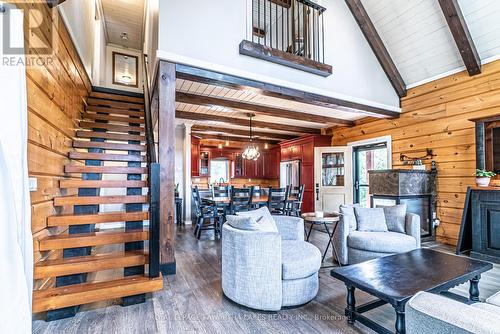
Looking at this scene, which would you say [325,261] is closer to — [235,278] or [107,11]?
[235,278]

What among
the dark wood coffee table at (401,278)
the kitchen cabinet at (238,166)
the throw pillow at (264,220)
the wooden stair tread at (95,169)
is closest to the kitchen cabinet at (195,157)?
the kitchen cabinet at (238,166)

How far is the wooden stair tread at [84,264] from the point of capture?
218cm

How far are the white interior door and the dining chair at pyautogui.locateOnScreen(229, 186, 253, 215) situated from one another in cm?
265

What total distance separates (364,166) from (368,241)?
3.64 m

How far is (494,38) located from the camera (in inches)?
146

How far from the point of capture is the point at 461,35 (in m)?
3.71

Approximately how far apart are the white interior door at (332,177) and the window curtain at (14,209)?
6073mm

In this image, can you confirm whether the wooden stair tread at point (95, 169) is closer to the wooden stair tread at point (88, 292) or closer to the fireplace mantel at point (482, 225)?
the wooden stair tread at point (88, 292)

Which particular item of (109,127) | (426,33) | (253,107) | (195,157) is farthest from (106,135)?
(426,33)

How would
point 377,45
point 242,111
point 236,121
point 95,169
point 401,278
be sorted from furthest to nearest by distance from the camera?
point 236,121, point 242,111, point 377,45, point 95,169, point 401,278

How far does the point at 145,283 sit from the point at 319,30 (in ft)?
15.0

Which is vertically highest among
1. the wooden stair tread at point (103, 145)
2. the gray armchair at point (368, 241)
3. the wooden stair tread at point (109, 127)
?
the wooden stair tread at point (109, 127)

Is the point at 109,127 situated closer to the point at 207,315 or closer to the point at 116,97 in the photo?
the point at 116,97

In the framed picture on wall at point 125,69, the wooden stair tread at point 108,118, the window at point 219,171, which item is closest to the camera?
the wooden stair tread at point 108,118
